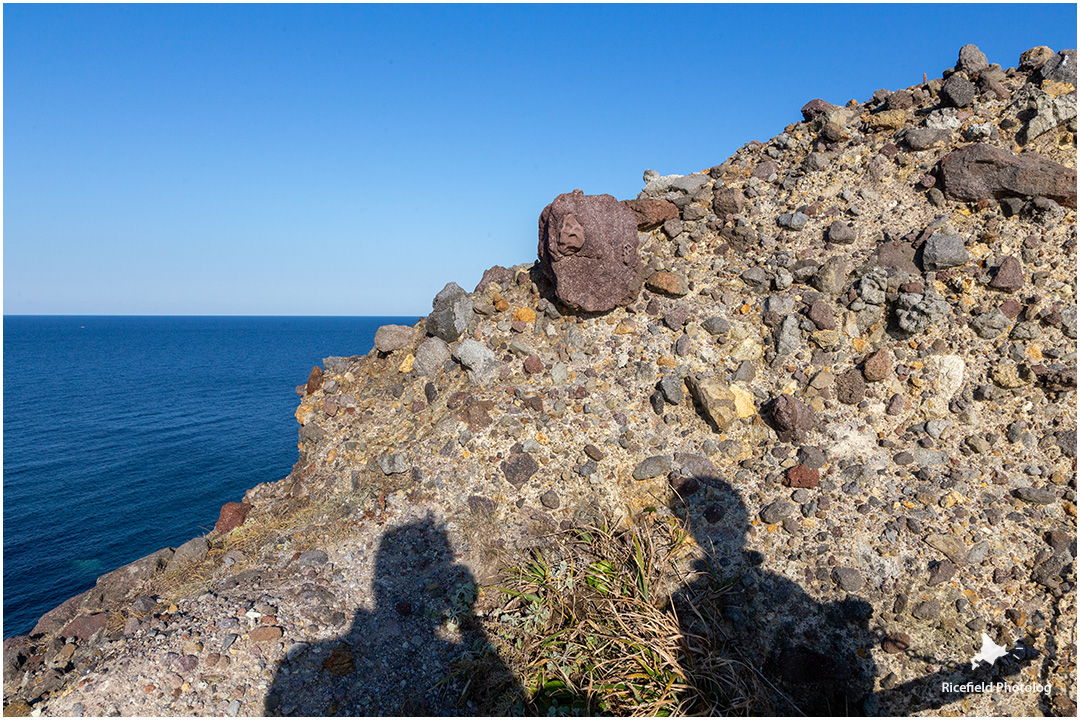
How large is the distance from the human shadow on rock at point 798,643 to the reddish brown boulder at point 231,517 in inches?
219

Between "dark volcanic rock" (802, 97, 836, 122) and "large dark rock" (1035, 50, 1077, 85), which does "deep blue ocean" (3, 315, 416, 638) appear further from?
"large dark rock" (1035, 50, 1077, 85)

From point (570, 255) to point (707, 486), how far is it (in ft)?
11.2

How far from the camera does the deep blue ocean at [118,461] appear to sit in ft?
81.9

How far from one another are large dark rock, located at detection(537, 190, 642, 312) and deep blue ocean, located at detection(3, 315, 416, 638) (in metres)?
5.44

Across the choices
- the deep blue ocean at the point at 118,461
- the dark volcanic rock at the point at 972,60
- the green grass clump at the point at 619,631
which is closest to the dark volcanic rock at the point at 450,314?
the green grass clump at the point at 619,631

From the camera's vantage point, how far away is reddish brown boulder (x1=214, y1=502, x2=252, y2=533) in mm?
7012

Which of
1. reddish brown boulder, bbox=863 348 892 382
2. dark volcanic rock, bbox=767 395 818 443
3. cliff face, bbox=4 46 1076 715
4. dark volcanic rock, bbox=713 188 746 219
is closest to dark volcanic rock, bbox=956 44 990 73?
cliff face, bbox=4 46 1076 715

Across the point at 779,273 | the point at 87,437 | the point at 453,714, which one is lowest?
the point at 87,437

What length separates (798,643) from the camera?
4859mm

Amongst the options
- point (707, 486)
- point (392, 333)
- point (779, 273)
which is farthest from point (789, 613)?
point (392, 333)

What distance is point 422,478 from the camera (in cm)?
669

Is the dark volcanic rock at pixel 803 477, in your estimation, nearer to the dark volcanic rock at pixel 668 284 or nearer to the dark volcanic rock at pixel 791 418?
the dark volcanic rock at pixel 791 418

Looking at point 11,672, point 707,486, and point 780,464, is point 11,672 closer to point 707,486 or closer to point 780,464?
point 707,486

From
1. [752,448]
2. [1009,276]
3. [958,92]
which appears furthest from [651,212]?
[958,92]
